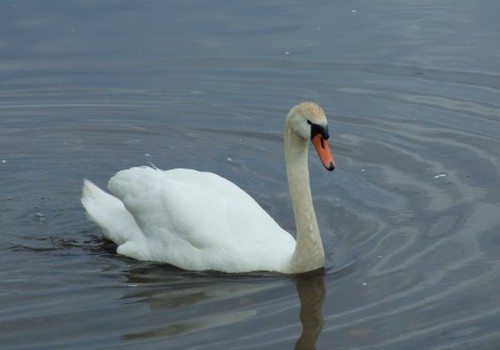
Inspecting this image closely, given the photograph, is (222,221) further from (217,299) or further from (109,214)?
(109,214)

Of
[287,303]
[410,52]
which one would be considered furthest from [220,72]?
[287,303]

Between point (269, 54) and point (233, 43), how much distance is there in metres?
0.58

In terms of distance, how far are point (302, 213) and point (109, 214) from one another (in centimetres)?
170

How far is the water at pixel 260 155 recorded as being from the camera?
8508 millimetres

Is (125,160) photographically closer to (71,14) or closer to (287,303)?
(287,303)

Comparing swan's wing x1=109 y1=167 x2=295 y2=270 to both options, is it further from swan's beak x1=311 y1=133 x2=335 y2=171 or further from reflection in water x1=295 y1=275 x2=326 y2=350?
swan's beak x1=311 y1=133 x2=335 y2=171

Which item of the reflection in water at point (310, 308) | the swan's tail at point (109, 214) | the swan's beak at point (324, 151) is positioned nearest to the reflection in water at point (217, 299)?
the reflection in water at point (310, 308)

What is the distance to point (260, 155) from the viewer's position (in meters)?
12.0

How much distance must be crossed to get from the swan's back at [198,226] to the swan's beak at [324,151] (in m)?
0.82

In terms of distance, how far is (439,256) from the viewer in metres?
9.58

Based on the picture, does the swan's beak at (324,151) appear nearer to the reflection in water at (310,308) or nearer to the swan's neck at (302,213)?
the swan's neck at (302,213)

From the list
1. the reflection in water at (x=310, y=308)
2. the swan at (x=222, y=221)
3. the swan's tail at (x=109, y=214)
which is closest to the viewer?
the reflection in water at (x=310, y=308)

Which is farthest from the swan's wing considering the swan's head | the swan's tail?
the swan's head

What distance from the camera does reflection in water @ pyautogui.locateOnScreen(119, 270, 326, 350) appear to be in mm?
8383
